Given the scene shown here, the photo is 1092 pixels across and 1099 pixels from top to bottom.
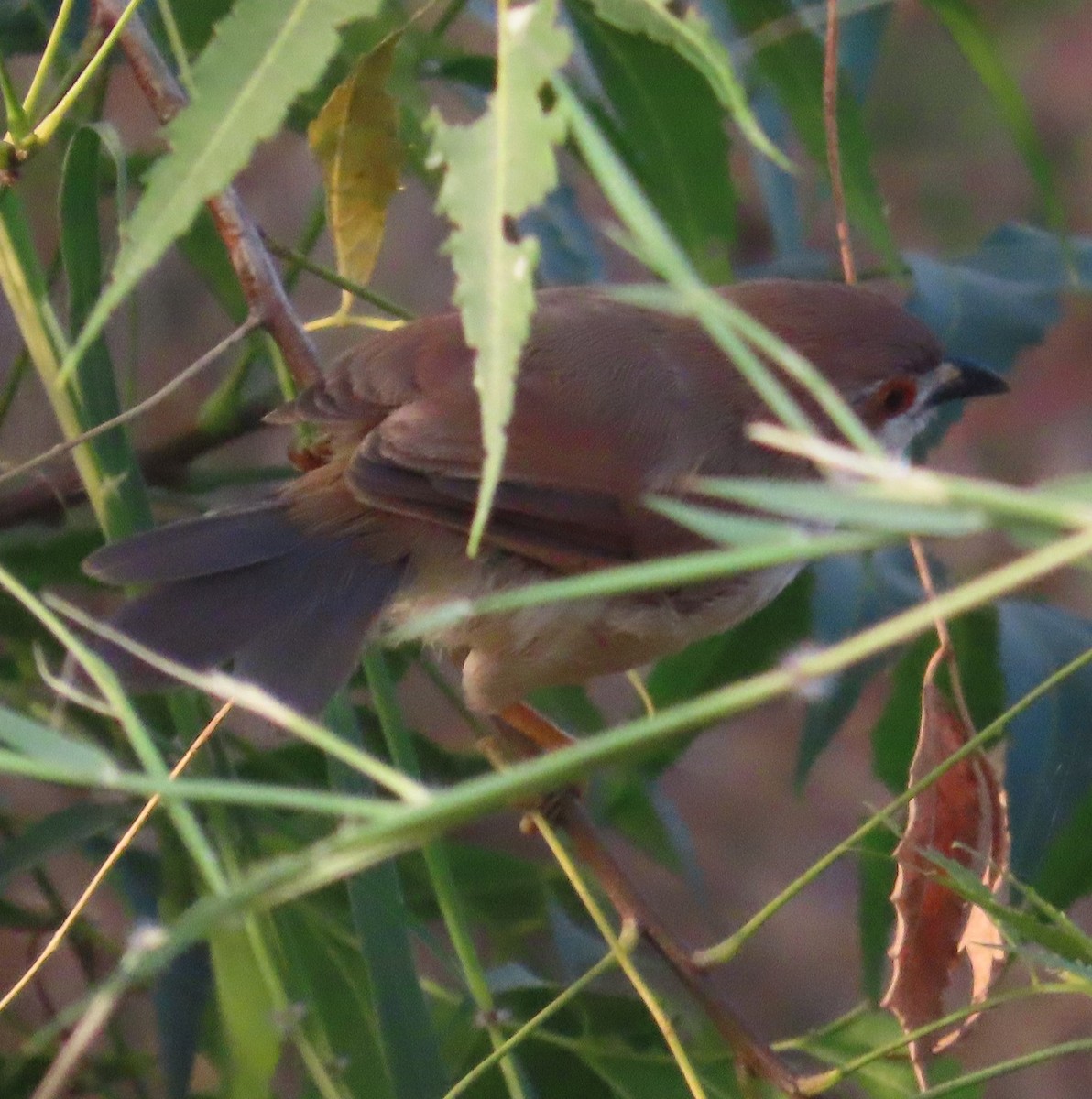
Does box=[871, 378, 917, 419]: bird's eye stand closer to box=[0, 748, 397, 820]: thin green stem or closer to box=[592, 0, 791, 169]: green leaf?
box=[592, 0, 791, 169]: green leaf

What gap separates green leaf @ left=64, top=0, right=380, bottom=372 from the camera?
3.46ft

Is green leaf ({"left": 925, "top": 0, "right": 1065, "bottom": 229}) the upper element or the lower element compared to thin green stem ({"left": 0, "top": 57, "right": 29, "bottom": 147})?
lower

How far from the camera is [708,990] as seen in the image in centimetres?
170

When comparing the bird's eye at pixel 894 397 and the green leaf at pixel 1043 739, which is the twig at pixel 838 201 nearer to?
the green leaf at pixel 1043 739

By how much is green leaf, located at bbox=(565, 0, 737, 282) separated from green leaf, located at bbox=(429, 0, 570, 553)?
4.66 ft

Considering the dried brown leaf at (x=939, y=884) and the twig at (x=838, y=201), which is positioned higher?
the twig at (x=838, y=201)

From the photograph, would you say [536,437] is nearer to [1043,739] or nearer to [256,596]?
[256,596]

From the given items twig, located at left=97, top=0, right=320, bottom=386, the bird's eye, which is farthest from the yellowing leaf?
the bird's eye

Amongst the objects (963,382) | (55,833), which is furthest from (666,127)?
(55,833)

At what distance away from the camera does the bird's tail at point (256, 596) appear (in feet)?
6.70

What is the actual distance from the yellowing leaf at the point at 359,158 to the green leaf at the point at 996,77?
0.83 metres

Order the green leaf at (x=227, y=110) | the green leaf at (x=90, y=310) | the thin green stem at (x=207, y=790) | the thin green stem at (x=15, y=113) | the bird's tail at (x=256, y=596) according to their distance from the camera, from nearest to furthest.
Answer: the thin green stem at (x=207, y=790), the green leaf at (x=227, y=110), the thin green stem at (x=15, y=113), the green leaf at (x=90, y=310), the bird's tail at (x=256, y=596)

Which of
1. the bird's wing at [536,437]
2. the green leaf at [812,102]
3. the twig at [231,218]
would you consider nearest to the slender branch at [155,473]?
the bird's wing at [536,437]

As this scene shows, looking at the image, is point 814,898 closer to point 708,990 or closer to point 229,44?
point 708,990
